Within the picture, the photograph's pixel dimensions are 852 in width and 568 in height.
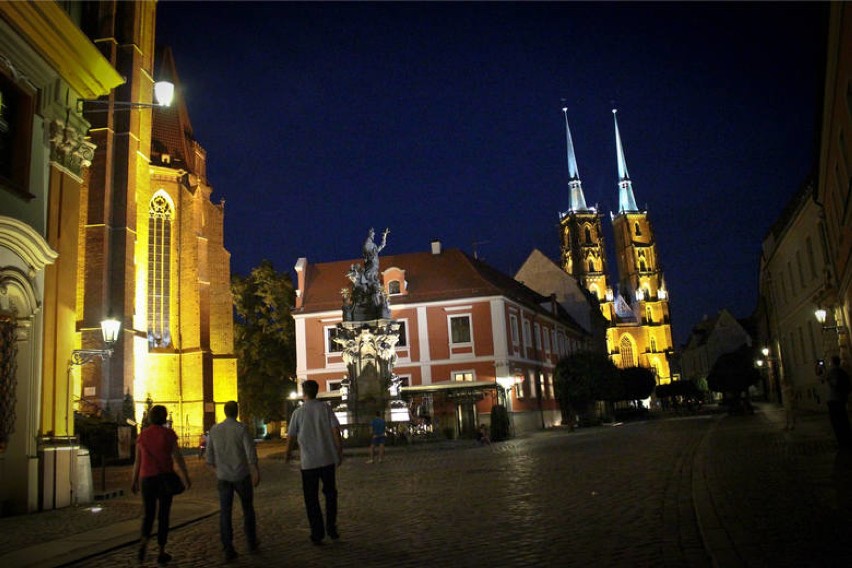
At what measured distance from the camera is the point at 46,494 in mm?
12617

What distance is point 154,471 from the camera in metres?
7.53

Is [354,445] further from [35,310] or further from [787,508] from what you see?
[787,508]

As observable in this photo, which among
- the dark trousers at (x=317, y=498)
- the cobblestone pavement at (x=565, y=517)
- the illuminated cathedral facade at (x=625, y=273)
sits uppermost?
the illuminated cathedral facade at (x=625, y=273)

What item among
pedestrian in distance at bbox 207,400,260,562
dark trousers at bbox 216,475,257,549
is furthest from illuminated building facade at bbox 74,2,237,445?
dark trousers at bbox 216,475,257,549

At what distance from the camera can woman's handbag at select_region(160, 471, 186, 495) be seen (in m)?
7.51

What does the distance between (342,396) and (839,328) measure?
59.9 feet

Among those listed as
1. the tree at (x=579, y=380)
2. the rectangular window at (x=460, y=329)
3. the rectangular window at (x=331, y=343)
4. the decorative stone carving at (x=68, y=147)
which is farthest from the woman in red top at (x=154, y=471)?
the tree at (x=579, y=380)

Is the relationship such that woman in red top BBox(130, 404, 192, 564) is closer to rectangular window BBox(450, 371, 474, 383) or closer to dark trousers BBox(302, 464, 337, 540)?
dark trousers BBox(302, 464, 337, 540)

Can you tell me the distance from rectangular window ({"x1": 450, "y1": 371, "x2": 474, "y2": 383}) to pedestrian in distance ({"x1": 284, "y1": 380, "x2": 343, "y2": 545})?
31873 mm

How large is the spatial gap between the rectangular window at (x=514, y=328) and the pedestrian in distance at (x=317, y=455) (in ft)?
110

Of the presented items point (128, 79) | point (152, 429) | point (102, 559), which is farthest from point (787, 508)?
point (128, 79)

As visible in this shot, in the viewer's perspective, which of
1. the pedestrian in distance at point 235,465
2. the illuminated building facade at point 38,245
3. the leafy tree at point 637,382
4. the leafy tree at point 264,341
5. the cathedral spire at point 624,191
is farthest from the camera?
the cathedral spire at point 624,191

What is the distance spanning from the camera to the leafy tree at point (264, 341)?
1950 inches

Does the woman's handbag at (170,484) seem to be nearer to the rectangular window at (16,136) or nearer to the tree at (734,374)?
the rectangular window at (16,136)
